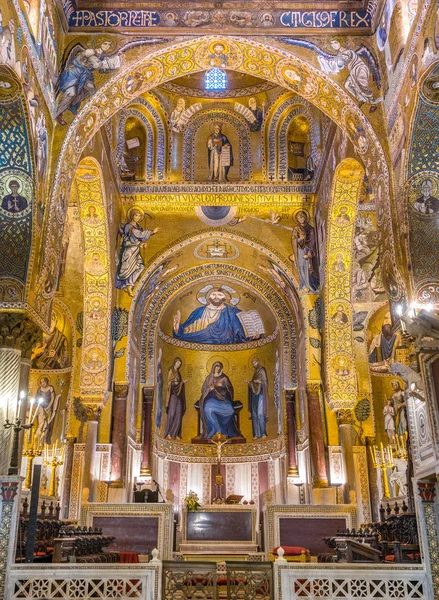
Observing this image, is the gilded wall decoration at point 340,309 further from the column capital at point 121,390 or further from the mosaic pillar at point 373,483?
the column capital at point 121,390

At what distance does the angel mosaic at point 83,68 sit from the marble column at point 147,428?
30.0 feet

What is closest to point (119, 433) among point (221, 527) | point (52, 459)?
point (52, 459)

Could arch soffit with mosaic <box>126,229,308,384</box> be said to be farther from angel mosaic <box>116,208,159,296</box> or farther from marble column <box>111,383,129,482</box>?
marble column <box>111,383,129,482</box>

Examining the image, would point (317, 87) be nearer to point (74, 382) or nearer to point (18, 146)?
point (18, 146)

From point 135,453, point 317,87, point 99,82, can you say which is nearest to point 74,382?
→ point 135,453

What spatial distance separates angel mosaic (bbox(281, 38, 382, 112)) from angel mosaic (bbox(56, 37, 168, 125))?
10.1 feet

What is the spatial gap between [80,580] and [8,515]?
1.32 metres

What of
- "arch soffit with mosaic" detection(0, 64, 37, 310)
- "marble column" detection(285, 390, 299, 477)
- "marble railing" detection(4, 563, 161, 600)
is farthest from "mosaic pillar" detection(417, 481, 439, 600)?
"marble column" detection(285, 390, 299, 477)

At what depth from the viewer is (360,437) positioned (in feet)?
57.9

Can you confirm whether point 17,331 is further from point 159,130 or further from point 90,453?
point 159,130

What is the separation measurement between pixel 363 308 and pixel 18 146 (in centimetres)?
1150

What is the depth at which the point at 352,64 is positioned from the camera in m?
11.9

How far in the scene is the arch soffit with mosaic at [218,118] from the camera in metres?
18.1

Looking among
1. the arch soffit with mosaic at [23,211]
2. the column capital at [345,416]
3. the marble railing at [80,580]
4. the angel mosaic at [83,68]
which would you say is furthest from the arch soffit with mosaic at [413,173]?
the column capital at [345,416]
